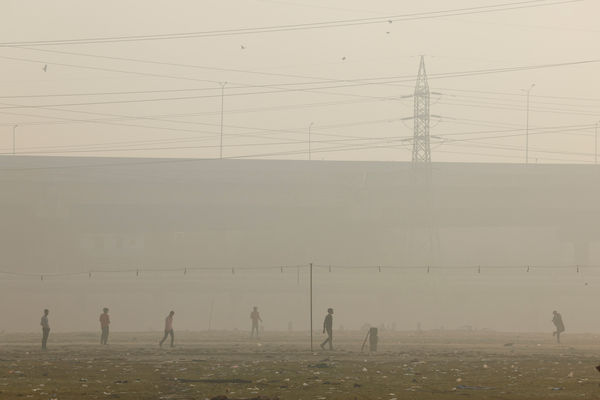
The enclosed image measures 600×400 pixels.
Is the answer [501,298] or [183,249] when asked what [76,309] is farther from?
[501,298]

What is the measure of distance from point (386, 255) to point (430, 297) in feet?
68.8

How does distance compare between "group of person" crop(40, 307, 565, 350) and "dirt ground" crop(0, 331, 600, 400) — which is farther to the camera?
"group of person" crop(40, 307, 565, 350)

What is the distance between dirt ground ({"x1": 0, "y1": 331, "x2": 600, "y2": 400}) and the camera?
810 inches

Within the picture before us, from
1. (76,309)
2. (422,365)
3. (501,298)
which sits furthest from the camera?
(501,298)

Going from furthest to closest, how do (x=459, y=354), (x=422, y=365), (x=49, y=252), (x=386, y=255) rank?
(x=386, y=255) < (x=49, y=252) < (x=459, y=354) < (x=422, y=365)

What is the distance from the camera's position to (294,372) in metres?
26.0

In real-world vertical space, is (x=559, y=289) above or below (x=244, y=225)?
below

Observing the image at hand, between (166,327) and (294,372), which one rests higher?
(166,327)

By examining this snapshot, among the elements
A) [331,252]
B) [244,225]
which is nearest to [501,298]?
[331,252]

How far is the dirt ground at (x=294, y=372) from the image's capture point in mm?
20578

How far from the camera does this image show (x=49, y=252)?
100250 millimetres

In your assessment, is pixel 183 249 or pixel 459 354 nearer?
pixel 459 354

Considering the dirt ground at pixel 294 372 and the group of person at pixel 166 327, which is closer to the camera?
the dirt ground at pixel 294 372

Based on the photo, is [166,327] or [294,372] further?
[166,327]
